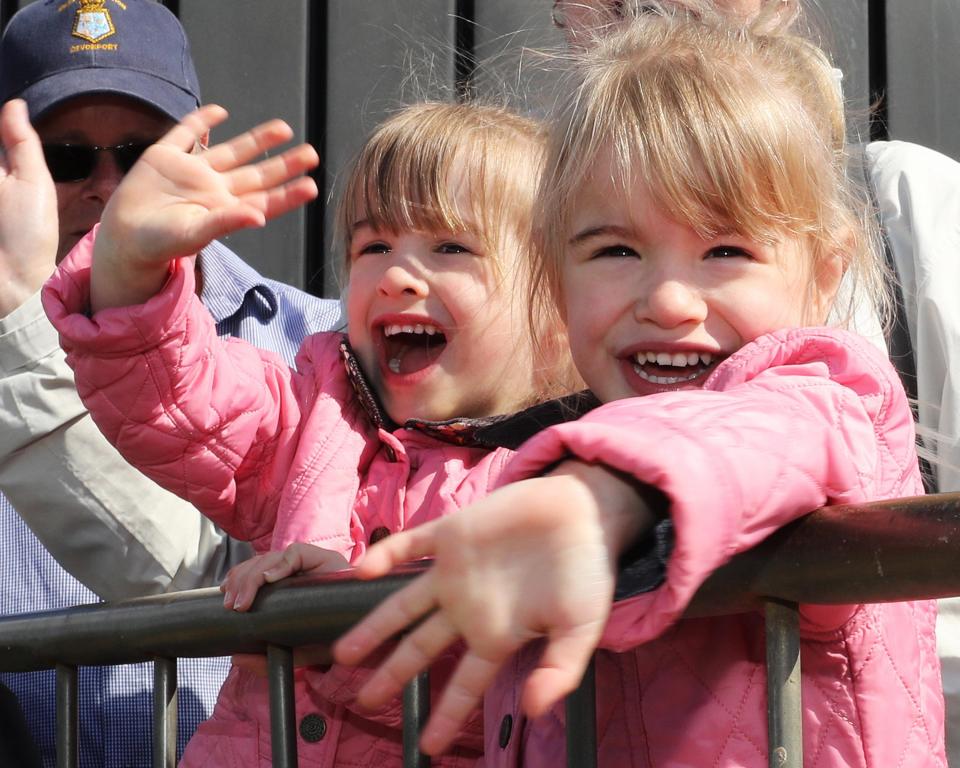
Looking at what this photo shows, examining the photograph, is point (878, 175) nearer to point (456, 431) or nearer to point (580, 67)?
point (580, 67)

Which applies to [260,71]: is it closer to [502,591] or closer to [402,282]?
[402,282]

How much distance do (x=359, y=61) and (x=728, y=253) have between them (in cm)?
242

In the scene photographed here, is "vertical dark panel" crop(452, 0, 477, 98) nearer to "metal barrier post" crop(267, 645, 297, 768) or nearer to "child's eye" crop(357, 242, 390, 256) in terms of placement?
"child's eye" crop(357, 242, 390, 256)

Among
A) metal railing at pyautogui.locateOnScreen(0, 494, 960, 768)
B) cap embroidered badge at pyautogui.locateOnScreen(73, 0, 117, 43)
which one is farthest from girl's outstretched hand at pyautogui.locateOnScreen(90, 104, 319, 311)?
A: cap embroidered badge at pyautogui.locateOnScreen(73, 0, 117, 43)

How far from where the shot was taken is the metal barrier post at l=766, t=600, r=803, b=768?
3.72ft

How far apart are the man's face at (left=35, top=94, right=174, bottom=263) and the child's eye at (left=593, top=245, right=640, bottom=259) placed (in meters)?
1.45

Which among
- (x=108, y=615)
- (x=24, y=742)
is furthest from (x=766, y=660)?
(x=24, y=742)

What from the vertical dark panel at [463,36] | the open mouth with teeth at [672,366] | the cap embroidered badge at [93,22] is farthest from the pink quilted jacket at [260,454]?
the vertical dark panel at [463,36]

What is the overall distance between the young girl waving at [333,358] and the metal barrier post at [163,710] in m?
0.21

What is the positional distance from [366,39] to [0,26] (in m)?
0.92

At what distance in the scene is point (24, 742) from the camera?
2.18 m

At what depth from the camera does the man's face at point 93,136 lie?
2752 millimetres

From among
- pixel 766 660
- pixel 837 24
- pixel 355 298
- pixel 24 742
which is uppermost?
pixel 837 24

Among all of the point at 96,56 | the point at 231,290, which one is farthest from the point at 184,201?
the point at 96,56
